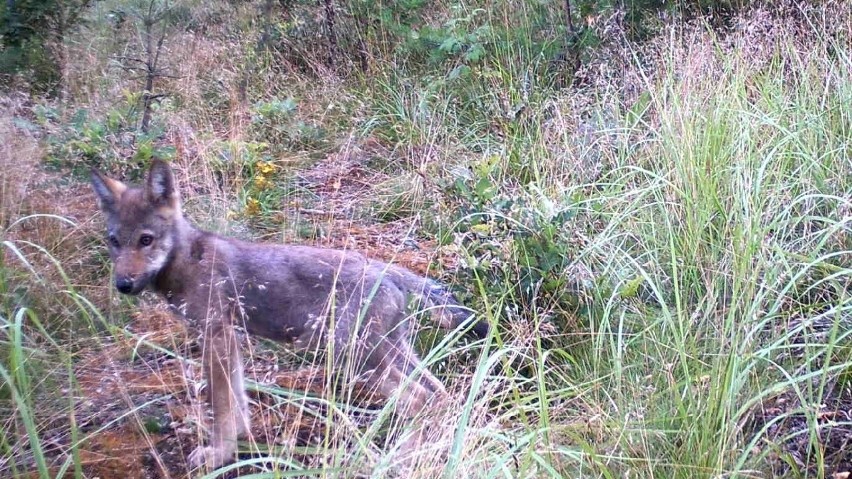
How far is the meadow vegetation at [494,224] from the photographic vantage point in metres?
2.91

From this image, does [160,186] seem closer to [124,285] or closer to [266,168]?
[124,285]

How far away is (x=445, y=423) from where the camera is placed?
286 cm

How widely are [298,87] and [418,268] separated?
12.8ft

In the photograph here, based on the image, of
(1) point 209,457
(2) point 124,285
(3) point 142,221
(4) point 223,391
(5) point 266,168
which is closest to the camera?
(1) point 209,457

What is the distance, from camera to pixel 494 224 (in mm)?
4250

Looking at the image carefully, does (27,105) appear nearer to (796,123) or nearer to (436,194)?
(436,194)

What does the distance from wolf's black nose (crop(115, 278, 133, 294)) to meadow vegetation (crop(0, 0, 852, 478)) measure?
23cm

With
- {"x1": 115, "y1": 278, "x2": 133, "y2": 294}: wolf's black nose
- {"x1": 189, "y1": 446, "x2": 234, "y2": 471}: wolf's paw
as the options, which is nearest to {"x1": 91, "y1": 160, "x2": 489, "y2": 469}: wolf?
{"x1": 115, "y1": 278, "x2": 133, "y2": 294}: wolf's black nose

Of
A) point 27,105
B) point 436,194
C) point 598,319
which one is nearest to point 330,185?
point 436,194

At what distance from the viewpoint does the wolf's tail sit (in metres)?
3.84

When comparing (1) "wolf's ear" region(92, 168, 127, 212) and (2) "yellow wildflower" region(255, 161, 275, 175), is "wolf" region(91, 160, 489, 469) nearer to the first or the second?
(1) "wolf's ear" region(92, 168, 127, 212)

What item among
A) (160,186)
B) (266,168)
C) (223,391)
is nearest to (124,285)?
(160,186)

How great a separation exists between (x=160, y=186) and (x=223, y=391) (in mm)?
1081

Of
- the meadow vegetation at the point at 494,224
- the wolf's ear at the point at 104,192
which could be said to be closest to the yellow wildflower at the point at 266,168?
the meadow vegetation at the point at 494,224
